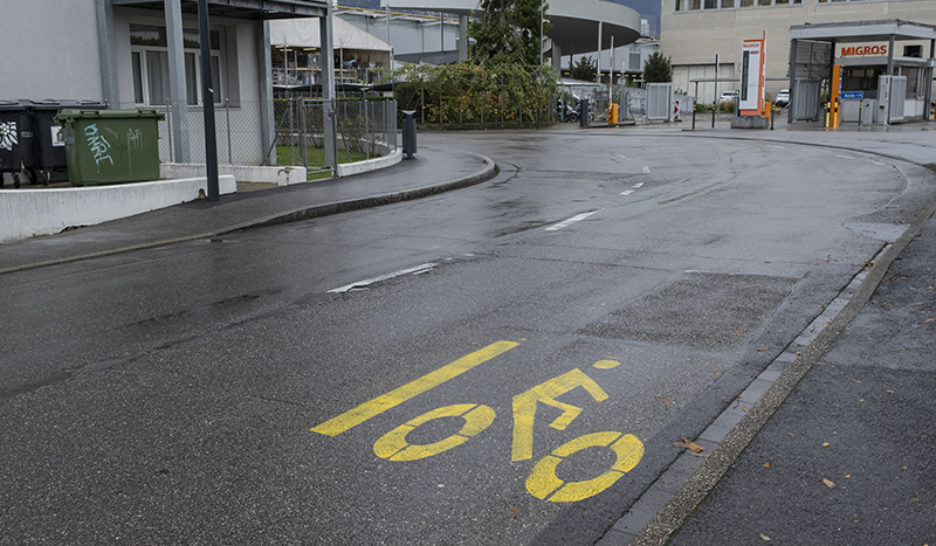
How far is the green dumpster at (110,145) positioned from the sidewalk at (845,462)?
12705 mm

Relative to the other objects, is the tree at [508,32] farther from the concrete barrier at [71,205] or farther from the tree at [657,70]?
the concrete barrier at [71,205]

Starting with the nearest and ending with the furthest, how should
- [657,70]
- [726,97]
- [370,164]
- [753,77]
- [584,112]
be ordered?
[370,164]
[753,77]
[584,112]
[726,97]
[657,70]

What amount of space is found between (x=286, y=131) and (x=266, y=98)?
8.21 ft

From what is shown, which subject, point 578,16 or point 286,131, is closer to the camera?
point 286,131

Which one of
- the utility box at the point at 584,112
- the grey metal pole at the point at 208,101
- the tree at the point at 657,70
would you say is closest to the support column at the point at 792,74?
the utility box at the point at 584,112

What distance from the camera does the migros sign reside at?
47.6 metres

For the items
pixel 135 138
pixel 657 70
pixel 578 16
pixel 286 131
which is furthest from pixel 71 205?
pixel 657 70

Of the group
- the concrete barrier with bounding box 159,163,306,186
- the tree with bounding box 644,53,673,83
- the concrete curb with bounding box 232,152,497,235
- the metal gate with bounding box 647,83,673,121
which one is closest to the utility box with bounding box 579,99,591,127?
the metal gate with bounding box 647,83,673,121

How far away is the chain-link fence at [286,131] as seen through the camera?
20.2 metres

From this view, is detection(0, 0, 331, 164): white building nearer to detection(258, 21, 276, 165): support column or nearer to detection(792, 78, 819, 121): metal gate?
detection(258, 21, 276, 165): support column

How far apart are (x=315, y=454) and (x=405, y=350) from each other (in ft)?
6.26

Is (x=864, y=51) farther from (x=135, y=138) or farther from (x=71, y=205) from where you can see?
(x=71, y=205)

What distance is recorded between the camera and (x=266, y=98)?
22125 millimetres

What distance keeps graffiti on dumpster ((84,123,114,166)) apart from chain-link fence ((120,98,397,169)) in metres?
3.25
